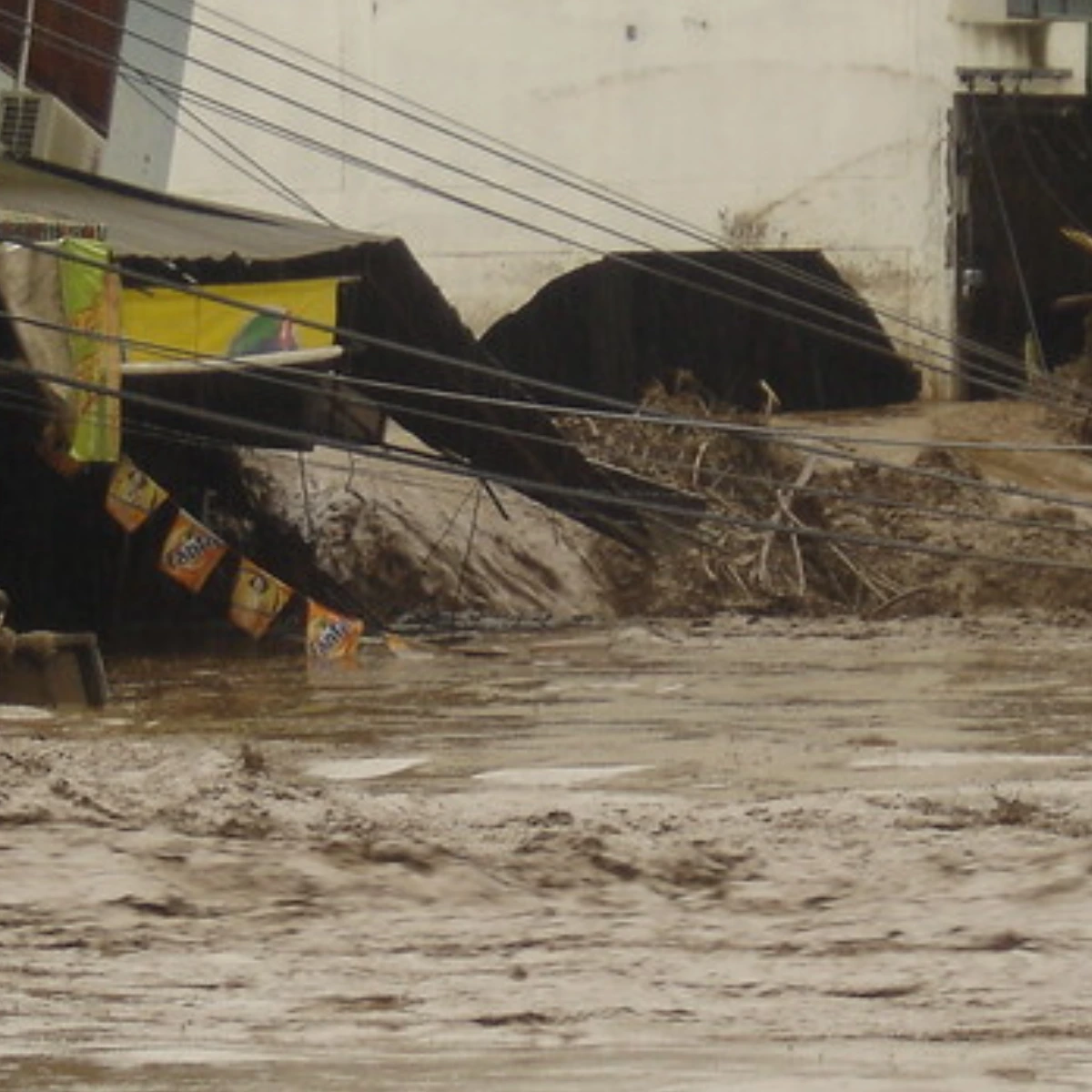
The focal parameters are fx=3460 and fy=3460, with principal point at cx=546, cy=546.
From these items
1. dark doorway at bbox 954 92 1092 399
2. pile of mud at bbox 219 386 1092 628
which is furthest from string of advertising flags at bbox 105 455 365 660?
dark doorway at bbox 954 92 1092 399

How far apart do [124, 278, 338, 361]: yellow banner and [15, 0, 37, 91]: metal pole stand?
503cm

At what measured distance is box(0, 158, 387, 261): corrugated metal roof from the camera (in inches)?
827

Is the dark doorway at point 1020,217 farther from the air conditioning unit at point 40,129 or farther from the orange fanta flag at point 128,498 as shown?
the orange fanta flag at point 128,498

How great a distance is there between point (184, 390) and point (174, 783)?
377 inches

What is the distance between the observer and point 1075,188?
34.2 m

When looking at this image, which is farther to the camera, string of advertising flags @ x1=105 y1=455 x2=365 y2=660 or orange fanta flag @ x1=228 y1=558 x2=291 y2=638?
orange fanta flag @ x1=228 y1=558 x2=291 y2=638

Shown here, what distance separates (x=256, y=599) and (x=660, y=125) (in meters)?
12.3

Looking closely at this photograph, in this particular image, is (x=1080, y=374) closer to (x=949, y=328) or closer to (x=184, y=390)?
(x=949, y=328)

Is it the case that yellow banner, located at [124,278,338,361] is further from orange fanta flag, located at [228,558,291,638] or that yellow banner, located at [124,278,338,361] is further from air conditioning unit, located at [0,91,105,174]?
air conditioning unit, located at [0,91,105,174]

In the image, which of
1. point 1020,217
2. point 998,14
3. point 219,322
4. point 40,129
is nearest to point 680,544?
point 40,129

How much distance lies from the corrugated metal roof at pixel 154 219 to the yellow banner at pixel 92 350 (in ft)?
2.21

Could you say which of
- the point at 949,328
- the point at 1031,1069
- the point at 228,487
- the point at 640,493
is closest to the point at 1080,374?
the point at 949,328

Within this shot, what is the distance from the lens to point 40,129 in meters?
24.9

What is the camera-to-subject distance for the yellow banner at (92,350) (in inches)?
762
